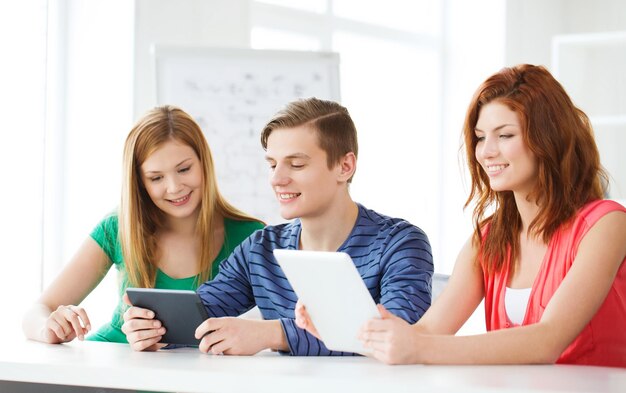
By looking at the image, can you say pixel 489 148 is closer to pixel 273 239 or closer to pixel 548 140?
pixel 548 140

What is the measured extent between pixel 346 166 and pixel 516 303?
1.76 feet

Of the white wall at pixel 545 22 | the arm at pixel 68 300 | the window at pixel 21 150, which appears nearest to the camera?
the arm at pixel 68 300

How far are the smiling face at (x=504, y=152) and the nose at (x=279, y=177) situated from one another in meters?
0.45

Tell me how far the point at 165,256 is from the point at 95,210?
4.99 feet

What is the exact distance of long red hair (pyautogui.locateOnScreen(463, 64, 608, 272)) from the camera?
70.0 inches

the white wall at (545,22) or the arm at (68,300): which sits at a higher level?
the white wall at (545,22)

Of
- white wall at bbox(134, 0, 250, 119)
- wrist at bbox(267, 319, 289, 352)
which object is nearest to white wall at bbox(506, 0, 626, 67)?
white wall at bbox(134, 0, 250, 119)

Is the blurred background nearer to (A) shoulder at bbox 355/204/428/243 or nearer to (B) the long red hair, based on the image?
(A) shoulder at bbox 355/204/428/243

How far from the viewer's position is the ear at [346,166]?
6.91 ft

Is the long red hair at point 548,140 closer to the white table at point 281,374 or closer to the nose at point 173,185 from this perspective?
the white table at point 281,374

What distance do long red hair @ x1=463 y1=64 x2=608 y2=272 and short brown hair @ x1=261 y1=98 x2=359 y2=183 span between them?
34cm

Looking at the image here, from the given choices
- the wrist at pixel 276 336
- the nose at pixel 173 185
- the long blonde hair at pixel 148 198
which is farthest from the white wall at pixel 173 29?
the wrist at pixel 276 336

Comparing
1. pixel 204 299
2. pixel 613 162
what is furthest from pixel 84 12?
pixel 613 162

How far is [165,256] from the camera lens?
2.43m
